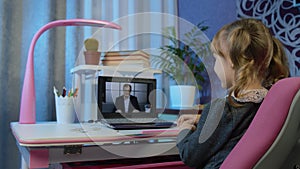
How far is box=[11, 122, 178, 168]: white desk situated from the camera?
75cm

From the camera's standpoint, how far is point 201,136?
0.72m

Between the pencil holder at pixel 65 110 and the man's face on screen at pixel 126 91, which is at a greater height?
the man's face on screen at pixel 126 91

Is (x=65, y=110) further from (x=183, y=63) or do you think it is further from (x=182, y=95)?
(x=183, y=63)

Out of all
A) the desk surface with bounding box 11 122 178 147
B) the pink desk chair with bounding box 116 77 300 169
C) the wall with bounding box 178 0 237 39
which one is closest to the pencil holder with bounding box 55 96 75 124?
the desk surface with bounding box 11 122 178 147

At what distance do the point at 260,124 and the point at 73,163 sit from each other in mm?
553

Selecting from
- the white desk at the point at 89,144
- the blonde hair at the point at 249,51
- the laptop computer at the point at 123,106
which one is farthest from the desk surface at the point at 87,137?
the blonde hair at the point at 249,51

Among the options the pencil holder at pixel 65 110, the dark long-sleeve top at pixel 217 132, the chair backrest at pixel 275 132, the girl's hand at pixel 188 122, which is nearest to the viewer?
the chair backrest at pixel 275 132

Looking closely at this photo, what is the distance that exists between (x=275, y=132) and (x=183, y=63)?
1175 mm

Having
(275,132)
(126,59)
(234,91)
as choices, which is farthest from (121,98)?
(275,132)

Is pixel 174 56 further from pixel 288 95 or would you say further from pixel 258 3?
pixel 288 95

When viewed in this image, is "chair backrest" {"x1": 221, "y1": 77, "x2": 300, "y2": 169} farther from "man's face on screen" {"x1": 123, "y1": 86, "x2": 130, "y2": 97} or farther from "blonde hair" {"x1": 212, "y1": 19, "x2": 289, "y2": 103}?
"man's face on screen" {"x1": 123, "y1": 86, "x2": 130, "y2": 97}

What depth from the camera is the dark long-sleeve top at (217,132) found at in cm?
69

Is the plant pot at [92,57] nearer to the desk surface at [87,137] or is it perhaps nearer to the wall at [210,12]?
the desk surface at [87,137]

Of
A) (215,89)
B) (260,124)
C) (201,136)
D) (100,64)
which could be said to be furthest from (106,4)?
(260,124)
